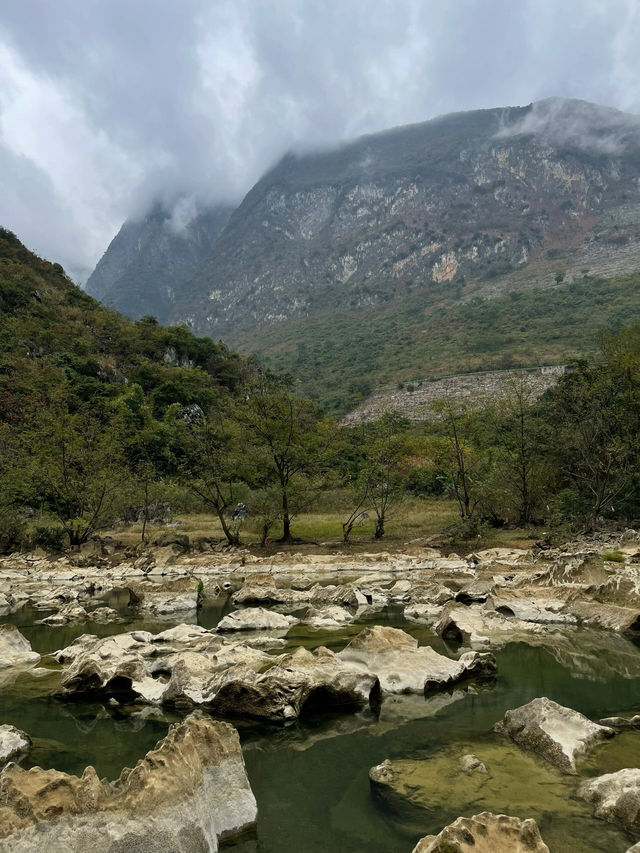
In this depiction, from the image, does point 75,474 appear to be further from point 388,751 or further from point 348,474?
point 388,751

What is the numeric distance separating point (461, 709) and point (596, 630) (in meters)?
5.78

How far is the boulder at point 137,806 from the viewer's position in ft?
12.1

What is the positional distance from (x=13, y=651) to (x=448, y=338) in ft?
402

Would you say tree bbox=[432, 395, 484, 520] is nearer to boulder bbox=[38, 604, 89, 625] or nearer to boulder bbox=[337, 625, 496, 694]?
boulder bbox=[38, 604, 89, 625]

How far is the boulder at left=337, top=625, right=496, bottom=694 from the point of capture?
7.85 meters

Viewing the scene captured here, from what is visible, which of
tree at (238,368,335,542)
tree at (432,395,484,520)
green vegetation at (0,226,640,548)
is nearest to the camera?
green vegetation at (0,226,640,548)

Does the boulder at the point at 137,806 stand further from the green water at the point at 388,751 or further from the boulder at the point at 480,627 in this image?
the boulder at the point at 480,627

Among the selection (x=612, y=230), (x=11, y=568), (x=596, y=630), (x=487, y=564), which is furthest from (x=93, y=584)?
(x=612, y=230)

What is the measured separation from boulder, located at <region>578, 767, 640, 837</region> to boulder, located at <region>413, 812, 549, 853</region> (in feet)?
4.43

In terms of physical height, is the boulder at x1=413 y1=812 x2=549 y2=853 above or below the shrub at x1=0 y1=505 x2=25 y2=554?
above

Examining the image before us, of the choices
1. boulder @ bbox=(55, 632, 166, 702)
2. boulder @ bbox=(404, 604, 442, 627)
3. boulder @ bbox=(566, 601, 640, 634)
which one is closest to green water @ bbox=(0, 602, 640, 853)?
boulder @ bbox=(55, 632, 166, 702)

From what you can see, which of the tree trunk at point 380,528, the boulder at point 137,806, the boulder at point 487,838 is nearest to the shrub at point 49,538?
the tree trunk at point 380,528

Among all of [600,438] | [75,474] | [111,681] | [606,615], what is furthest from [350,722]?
[75,474]

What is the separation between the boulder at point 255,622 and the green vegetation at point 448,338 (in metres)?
79.4
